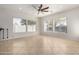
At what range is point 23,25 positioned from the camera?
2625 millimetres

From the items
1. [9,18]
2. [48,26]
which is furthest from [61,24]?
[9,18]

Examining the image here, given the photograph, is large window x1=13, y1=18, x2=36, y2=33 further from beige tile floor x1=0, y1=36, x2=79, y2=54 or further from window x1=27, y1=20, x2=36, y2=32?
beige tile floor x1=0, y1=36, x2=79, y2=54

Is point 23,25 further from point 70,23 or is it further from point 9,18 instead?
point 70,23

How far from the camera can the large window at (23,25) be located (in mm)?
2600

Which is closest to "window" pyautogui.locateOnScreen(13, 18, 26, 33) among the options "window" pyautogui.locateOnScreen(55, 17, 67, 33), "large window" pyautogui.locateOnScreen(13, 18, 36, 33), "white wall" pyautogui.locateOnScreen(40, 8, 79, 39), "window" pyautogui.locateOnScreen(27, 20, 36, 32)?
"large window" pyautogui.locateOnScreen(13, 18, 36, 33)

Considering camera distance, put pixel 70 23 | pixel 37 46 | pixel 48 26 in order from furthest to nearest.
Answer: pixel 48 26
pixel 70 23
pixel 37 46

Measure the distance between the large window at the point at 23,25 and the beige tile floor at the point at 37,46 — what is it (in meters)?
0.18

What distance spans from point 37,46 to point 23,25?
0.50 m

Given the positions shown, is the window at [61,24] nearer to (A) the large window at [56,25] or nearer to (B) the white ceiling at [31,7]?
(A) the large window at [56,25]

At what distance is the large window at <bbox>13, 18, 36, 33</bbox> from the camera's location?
8.53ft

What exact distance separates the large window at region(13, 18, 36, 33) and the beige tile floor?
18 cm

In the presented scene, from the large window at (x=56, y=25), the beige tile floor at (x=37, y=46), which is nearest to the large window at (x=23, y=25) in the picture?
the beige tile floor at (x=37, y=46)
